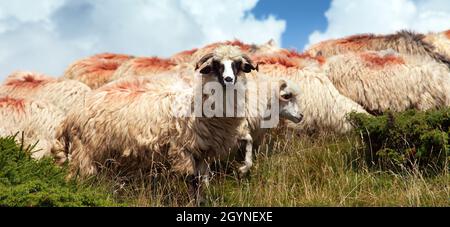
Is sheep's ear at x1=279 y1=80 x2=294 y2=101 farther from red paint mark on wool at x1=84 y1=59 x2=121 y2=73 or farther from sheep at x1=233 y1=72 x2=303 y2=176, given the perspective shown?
red paint mark on wool at x1=84 y1=59 x2=121 y2=73

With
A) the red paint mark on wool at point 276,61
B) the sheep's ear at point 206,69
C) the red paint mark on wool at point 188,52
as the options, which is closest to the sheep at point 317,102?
the red paint mark on wool at point 276,61

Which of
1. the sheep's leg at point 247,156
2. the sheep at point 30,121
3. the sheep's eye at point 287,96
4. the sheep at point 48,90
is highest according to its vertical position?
the sheep at point 48,90

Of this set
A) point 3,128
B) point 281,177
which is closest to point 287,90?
point 281,177

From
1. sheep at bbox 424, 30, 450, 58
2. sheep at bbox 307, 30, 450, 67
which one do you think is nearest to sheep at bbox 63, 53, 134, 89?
sheep at bbox 307, 30, 450, 67

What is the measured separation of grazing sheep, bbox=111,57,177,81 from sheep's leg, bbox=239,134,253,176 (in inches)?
169

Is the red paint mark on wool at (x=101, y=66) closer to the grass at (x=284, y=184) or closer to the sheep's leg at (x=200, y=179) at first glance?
the grass at (x=284, y=184)

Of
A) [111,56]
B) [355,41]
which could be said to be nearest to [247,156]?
[355,41]

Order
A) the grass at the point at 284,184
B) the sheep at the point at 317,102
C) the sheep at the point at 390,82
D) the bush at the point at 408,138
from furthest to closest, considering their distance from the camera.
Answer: the sheep at the point at 390,82
the sheep at the point at 317,102
the bush at the point at 408,138
the grass at the point at 284,184

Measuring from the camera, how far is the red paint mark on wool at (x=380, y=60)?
12016mm

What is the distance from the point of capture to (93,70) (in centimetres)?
1486

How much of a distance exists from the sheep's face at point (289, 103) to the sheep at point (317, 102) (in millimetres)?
556

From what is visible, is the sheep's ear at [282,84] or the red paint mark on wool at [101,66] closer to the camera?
the sheep's ear at [282,84]
